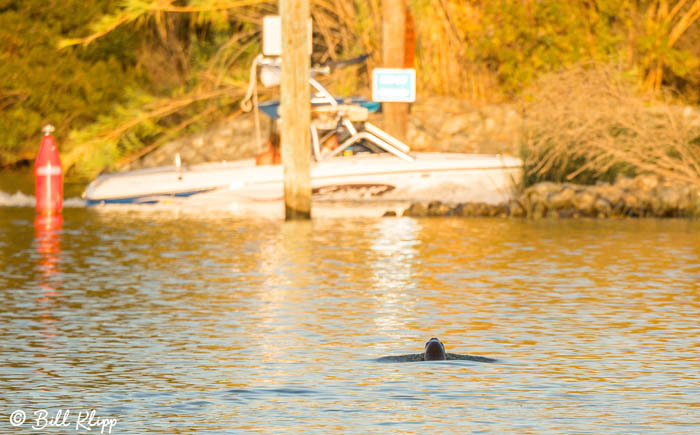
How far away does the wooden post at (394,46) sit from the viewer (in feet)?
85.3

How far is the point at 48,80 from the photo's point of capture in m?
35.1

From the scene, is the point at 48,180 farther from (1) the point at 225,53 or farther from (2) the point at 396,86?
(1) the point at 225,53

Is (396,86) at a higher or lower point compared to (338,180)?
higher

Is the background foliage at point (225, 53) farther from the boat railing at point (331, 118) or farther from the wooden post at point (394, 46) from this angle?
the boat railing at point (331, 118)

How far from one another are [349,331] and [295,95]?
32.5 feet

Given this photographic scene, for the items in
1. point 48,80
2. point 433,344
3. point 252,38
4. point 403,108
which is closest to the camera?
point 433,344

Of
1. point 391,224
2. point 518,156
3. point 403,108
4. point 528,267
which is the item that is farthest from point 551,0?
point 528,267

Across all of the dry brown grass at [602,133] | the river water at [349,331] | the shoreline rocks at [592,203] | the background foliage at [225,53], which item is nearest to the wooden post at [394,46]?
the background foliage at [225,53]

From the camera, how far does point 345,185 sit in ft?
73.2

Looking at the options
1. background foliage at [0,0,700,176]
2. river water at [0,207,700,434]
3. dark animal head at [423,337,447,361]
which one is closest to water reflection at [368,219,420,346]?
river water at [0,207,700,434]

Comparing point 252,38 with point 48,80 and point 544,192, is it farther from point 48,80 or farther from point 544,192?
point 544,192

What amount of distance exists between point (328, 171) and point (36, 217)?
410 centimetres
